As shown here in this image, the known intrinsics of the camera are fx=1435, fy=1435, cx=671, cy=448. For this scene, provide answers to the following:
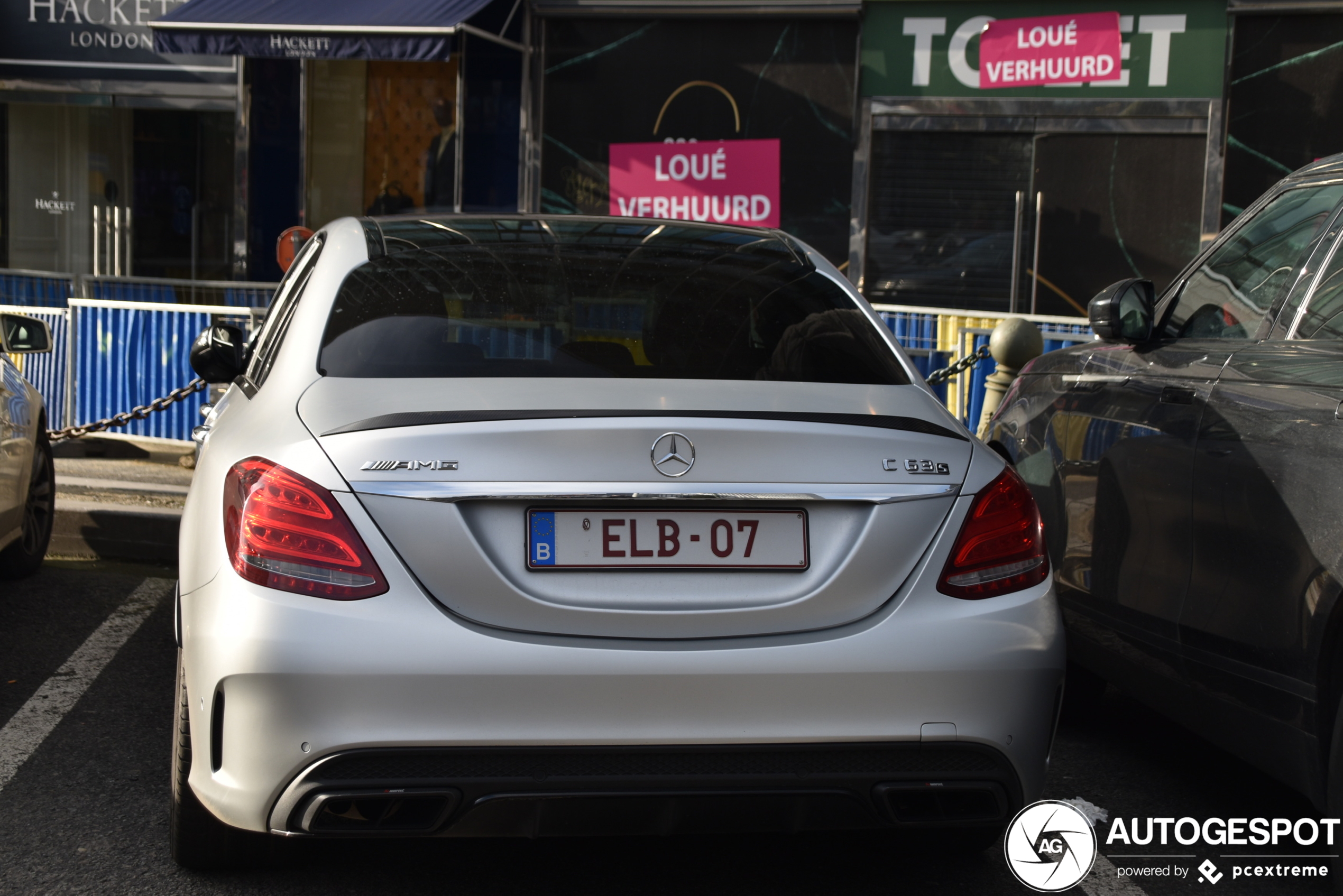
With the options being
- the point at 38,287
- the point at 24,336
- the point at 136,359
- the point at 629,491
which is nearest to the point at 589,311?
the point at 629,491

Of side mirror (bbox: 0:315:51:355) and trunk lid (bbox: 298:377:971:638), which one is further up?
side mirror (bbox: 0:315:51:355)

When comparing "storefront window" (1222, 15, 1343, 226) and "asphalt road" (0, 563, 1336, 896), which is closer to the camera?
"asphalt road" (0, 563, 1336, 896)

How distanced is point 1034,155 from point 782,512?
10.1 m

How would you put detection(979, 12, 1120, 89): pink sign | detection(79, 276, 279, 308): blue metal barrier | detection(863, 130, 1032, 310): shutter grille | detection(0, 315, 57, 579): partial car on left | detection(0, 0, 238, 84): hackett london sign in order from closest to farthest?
1. detection(0, 315, 57, 579): partial car on left
2. detection(979, 12, 1120, 89): pink sign
3. detection(863, 130, 1032, 310): shutter grille
4. detection(79, 276, 279, 308): blue metal barrier
5. detection(0, 0, 238, 84): hackett london sign

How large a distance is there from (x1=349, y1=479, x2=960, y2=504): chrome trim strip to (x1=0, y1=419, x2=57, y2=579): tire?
4204 mm

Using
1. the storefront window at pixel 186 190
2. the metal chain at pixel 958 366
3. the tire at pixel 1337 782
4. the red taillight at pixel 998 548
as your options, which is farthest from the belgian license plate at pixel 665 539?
the storefront window at pixel 186 190

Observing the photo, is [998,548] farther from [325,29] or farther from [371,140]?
[371,140]

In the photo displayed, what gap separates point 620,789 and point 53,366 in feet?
29.4

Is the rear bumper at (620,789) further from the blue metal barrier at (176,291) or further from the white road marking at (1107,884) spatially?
the blue metal barrier at (176,291)

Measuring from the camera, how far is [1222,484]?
351 cm

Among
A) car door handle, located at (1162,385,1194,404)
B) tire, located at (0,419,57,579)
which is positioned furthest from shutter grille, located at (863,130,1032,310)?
car door handle, located at (1162,385,1194,404)

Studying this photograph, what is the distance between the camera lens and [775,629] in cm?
270

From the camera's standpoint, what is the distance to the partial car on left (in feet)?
19.2

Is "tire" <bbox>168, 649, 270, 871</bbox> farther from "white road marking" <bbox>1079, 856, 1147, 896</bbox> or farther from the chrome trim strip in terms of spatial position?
"white road marking" <bbox>1079, 856, 1147, 896</bbox>
